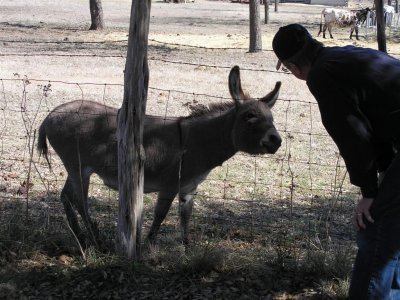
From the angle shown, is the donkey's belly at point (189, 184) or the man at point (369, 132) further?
the donkey's belly at point (189, 184)

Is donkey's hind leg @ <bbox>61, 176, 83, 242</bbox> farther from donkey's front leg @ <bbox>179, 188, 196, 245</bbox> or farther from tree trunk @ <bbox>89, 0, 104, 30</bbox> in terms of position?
tree trunk @ <bbox>89, 0, 104, 30</bbox>

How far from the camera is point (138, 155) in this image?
4.35 meters

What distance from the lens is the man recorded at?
10.1 feet

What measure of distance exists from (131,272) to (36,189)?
288cm

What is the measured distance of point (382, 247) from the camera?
125 inches

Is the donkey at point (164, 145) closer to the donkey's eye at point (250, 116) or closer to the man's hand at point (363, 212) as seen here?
the donkey's eye at point (250, 116)

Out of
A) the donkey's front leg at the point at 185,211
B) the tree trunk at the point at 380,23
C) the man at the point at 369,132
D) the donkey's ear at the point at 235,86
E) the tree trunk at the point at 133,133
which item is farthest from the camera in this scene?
the donkey's front leg at the point at 185,211

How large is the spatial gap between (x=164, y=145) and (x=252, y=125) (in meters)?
0.86

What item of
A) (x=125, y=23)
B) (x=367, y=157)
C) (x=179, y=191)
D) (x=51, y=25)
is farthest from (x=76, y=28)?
(x=367, y=157)

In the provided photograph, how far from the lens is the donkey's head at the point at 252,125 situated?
5191 mm

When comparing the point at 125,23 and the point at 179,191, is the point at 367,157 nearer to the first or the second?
the point at 179,191

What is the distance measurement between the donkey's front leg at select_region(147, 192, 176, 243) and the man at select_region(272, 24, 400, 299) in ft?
7.55

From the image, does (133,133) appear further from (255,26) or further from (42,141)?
(255,26)

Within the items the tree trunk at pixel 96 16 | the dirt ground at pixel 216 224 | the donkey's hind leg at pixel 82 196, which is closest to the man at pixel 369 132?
the dirt ground at pixel 216 224
